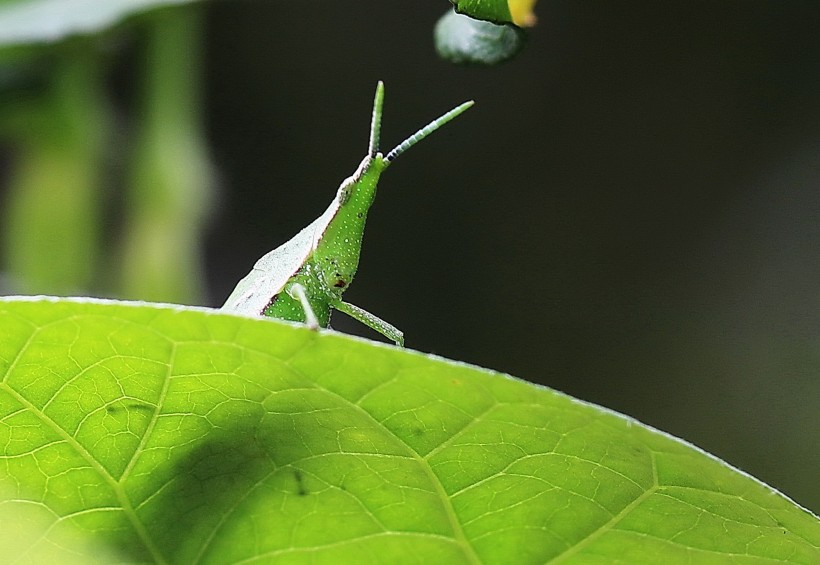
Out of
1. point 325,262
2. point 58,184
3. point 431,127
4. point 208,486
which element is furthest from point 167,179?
point 208,486

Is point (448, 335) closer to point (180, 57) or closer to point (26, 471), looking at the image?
point (180, 57)

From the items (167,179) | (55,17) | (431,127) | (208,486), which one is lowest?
(208,486)

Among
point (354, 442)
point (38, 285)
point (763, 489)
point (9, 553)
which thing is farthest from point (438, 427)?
point (38, 285)

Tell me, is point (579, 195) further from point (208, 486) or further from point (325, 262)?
point (208, 486)

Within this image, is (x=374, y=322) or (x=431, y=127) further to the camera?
(x=374, y=322)

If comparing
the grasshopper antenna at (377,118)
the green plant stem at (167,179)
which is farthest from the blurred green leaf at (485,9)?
the green plant stem at (167,179)

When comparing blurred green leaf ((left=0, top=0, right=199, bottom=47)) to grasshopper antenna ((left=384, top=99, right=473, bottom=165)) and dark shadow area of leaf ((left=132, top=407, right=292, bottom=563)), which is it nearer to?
grasshopper antenna ((left=384, top=99, right=473, bottom=165))

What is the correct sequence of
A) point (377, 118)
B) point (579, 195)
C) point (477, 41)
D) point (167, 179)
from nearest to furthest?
point (477, 41) → point (377, 118) → point (167, 179) → point (579, 195)
